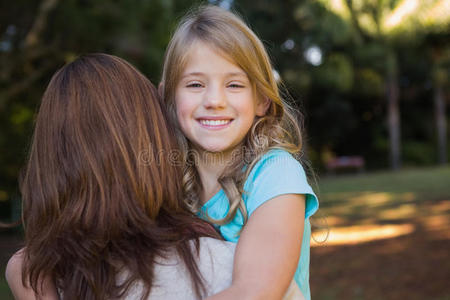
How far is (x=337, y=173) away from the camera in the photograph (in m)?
28.0

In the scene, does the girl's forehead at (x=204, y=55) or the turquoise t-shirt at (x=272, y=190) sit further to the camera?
the girl's forehead at (x=204, y=55)

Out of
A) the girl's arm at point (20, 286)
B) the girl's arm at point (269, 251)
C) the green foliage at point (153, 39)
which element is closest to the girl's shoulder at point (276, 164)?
the girl's arm at point (269, 251)

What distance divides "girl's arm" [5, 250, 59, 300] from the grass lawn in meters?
1.86

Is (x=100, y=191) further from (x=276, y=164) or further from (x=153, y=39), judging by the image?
(x=153, y=39)

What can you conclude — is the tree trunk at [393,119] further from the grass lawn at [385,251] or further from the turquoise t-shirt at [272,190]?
the turquoise t-shirt at [272,190]

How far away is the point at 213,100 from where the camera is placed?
1.82 meters

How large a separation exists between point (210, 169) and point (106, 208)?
64 centimetres

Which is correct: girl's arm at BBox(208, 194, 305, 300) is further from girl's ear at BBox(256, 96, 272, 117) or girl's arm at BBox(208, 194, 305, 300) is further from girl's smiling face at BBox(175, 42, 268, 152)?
girl's ear at BBox(256, 96, 272, 117)

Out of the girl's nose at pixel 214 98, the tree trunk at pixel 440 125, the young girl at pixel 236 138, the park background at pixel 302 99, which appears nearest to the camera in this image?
the young girl at pixel 236 138

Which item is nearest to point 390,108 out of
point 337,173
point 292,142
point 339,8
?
point 337,173

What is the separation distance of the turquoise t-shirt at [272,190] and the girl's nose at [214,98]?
256mm

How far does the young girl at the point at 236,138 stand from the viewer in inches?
62.0

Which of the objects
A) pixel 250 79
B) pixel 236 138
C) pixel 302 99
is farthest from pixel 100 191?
pixel 302 99

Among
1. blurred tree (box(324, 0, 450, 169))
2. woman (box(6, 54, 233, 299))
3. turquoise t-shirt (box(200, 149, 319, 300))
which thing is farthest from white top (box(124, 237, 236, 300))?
blurred tree (box(324, 0, 450, 169))
